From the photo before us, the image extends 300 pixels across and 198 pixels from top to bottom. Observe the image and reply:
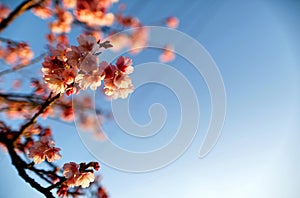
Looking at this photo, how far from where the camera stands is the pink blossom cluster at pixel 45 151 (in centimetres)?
242

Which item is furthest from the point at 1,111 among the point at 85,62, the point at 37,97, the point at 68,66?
the point at 85,62

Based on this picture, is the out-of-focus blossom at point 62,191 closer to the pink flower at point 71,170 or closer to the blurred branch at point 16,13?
the pink flower at point 71,170

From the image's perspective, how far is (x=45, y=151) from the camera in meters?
2.45

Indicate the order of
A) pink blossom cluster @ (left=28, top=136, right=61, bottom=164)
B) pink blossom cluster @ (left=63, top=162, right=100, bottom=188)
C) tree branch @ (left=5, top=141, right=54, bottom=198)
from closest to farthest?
1. tree branch @ (left=5, top=141, right=54, bottom=198)
2. pink blossom cluster @ (left=63, top=162, right=100, bottom=188)
3. pink blossom cluster @ (left=28, top=136, right=61, bottom=164)

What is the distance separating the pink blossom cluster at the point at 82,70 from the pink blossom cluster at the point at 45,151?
92cm

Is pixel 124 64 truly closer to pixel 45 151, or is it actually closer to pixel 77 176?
pixel 77 176

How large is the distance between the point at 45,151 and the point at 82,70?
48.0 inches

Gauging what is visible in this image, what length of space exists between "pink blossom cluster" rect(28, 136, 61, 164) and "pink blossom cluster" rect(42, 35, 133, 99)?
3.03 feet

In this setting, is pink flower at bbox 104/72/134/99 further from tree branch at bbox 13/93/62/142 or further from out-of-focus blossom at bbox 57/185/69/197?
out-of-focus blossom at bbox 57/185/69/197

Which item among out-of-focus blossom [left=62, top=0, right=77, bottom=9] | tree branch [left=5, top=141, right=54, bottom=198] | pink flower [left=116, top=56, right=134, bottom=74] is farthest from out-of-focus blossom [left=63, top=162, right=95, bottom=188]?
out-of-focus blossom [left=62, top=0, right=77, bottom=9]

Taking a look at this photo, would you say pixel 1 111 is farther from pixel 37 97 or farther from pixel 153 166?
pixel 153 166

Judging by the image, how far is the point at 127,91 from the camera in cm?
212

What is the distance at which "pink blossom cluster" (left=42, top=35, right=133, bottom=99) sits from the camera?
187 centimetres

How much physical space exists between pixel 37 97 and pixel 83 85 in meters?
1.72
